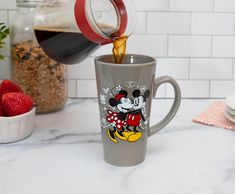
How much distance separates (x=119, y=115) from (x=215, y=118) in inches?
14.0

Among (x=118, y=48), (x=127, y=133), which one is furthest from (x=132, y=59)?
(x=127, y=133)

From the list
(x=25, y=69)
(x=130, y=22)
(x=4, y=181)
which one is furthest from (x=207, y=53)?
(x=4, y=181)

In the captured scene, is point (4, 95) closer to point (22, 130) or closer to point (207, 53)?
point (22, 130)

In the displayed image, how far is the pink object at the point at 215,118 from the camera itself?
100 cm

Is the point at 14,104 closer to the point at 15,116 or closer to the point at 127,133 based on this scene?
the point at 15,116

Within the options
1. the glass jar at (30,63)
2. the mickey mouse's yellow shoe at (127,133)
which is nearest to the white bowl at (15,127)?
the glass jar at (30,63)

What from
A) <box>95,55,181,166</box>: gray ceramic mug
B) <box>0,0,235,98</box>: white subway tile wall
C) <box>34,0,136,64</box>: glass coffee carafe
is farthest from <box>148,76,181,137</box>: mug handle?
<box>0,0,235,98</box>: white subway tile wall

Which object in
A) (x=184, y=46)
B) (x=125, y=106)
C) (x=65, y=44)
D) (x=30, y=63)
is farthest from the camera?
(x=184, y=46)

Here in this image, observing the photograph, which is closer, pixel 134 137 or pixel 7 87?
pixel 134 137

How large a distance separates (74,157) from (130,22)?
29 cm

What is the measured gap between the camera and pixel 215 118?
1.03 m

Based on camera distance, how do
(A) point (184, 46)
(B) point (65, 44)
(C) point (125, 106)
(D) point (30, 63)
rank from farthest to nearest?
(A) point (184, 46)
(D) point (30, 63)
(B) point (65, 44)
(C) point (125, 106)

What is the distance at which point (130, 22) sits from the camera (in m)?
0.91

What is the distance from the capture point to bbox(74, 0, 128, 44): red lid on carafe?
2.48ft
